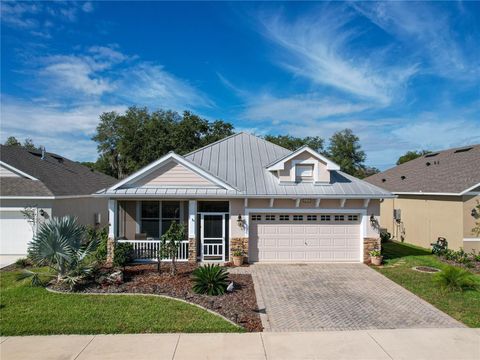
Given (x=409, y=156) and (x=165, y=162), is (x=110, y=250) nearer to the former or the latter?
(x=165, y=162)

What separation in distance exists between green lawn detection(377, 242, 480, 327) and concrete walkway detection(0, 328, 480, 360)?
1.40m

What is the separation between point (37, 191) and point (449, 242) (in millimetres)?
19591

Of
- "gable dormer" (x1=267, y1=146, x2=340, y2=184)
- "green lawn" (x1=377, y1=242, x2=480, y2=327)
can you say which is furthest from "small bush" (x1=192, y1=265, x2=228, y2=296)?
"gable dormer" (x1=267, y1=146, x2=340, y2=184)

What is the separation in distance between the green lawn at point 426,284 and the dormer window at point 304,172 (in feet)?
15.6

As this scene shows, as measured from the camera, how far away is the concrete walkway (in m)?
6.80

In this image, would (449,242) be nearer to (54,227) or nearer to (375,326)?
(375,326)

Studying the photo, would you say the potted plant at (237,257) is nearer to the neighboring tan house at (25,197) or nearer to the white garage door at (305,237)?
the white garage door at (305,237)

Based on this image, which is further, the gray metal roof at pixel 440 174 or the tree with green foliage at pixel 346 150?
the tree with green foliage at pixel 346 150

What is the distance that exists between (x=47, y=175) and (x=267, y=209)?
468 inches

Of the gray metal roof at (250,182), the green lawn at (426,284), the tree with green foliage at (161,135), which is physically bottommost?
the green lawn at (426,284)

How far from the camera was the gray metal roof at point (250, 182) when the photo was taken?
15.0 metres

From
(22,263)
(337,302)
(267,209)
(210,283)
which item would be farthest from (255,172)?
(22,263)

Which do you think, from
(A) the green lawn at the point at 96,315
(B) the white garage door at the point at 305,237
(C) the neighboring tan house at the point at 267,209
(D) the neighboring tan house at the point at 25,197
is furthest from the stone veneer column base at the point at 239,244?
(D) the neighboring tan house at the point at 25,197

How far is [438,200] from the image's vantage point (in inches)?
730
